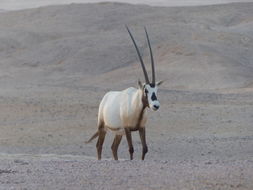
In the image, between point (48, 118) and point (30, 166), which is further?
point (48, 118)

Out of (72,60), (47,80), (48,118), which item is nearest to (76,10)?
(72,60)

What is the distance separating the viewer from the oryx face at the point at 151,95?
44.6 ft

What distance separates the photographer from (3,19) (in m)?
63.2

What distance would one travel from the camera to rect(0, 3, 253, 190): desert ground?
35.5ft

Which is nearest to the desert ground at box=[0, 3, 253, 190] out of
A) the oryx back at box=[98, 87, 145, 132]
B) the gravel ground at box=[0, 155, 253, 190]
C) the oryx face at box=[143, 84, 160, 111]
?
the gravel ground at box=[0, 155, 253, 190]

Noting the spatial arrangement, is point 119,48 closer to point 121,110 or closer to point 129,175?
point 121,110

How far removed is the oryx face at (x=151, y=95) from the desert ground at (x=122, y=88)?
3.27ft

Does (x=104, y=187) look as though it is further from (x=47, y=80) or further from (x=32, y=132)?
(x=47, y=80)

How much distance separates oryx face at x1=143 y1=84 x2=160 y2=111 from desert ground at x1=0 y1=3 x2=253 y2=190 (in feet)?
3.27

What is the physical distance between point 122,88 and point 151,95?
18.9 metres

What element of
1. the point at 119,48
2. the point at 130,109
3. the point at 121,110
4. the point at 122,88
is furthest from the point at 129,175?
the point at 119,48

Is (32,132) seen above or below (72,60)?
above

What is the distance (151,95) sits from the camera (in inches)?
541

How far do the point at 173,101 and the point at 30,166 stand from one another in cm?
1439
